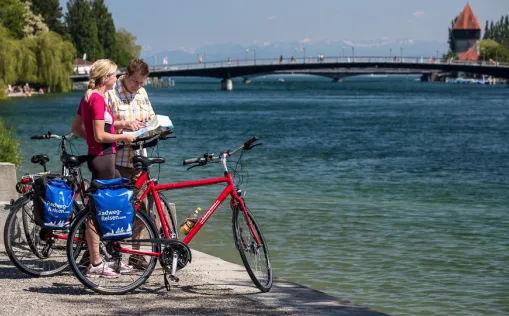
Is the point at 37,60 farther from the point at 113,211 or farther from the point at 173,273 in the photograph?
the point at 113,211

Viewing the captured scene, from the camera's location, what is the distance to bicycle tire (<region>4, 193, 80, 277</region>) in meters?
7.99

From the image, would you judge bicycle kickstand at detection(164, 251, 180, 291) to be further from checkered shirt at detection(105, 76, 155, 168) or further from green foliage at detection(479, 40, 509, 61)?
green foliage at detection(479, 40, 509, 61)

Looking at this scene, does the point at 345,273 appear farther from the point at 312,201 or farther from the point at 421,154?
the point at 421,154

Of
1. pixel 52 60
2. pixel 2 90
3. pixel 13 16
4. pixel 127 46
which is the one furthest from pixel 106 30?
pixel 2 90

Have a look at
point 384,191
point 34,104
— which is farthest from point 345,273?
point 34,104

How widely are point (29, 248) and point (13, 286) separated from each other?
2.19 feet

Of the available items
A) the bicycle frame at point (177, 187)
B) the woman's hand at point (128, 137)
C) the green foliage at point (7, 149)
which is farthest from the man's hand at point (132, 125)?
the green foliage at point (7, 149)

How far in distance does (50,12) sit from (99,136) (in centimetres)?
12178

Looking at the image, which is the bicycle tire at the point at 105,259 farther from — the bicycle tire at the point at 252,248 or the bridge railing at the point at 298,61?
the bridge railing at the point at 298,61

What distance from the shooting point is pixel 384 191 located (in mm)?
21391

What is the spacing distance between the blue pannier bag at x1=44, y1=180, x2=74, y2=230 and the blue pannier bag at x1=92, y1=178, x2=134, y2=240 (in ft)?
1.73

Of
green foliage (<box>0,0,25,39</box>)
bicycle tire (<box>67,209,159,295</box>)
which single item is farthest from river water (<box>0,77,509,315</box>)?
green foliage (<box>0,0,25,39</box>)

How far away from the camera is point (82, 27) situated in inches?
5221

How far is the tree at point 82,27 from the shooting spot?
133 m
